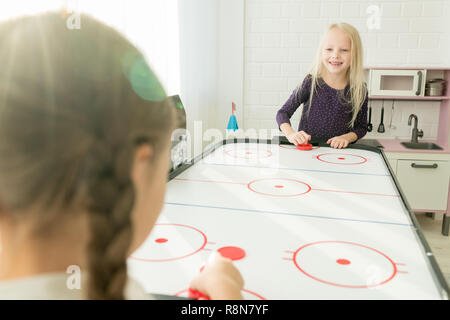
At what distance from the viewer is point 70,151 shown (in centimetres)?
36

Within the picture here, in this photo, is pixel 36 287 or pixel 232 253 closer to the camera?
pixel 36 287

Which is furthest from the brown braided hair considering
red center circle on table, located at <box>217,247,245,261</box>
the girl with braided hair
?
red center circle on table, located at <box>217,247,245,261</box>

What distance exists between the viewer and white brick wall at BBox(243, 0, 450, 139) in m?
3.00

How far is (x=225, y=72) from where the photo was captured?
3357 mm

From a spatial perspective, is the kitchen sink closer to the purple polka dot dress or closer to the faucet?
the faucet

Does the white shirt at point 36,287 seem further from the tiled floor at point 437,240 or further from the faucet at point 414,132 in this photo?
the faucet at point 414,132

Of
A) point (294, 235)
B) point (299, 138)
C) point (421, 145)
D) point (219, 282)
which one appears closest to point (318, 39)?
point (421, 145)

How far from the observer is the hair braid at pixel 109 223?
0.38 metres

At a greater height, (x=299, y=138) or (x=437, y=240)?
(x=299, y=138)

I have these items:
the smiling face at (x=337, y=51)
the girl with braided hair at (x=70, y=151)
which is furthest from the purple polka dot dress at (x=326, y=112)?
the girl with braided hair at (x=70, y=151)

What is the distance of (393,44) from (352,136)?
52.0 inches

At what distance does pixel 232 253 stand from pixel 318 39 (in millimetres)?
2665

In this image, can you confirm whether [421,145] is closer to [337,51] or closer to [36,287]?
[337,51]

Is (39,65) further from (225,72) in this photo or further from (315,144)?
(225,72)
